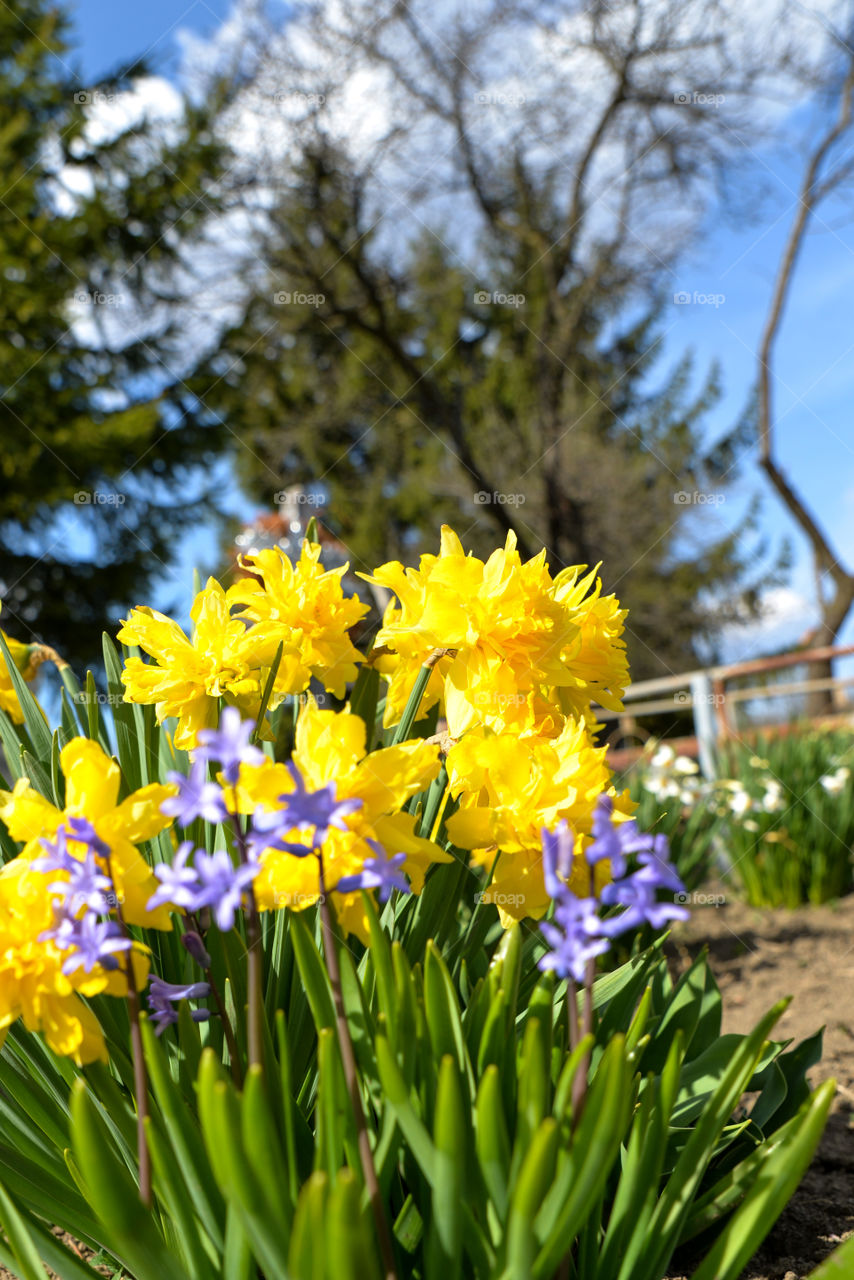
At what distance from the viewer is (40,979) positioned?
0.72 m

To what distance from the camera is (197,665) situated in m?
1.08

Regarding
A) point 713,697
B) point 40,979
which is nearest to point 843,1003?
point 40,979

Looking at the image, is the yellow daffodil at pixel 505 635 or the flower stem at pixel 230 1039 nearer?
the flower stem at pixel 230 1039

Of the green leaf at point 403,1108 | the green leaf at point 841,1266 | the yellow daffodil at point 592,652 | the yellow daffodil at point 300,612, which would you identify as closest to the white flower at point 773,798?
the yellow daffodil at point 592,652

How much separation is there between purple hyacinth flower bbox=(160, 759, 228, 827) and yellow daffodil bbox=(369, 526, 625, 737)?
0.40 m

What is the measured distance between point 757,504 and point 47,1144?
21.1 meters

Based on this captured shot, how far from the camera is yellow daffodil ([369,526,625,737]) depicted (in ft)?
3.23

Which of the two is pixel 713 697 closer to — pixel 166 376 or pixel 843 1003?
pixel 843 1003

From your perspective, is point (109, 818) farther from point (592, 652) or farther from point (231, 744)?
point (592, 652)

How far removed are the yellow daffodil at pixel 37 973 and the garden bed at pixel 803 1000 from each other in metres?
0.75

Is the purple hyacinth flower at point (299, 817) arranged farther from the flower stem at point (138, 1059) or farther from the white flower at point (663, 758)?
the white flower at point (663, 758)

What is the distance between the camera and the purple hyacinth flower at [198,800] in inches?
24.6

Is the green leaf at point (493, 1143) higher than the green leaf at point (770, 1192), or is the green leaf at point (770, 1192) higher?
the green leaf at point (493, 1143)

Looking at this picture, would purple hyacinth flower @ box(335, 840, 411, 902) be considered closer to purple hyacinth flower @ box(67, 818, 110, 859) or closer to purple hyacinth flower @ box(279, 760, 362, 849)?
purple hyacinth flower @ box(279, 760, 362, 849)
